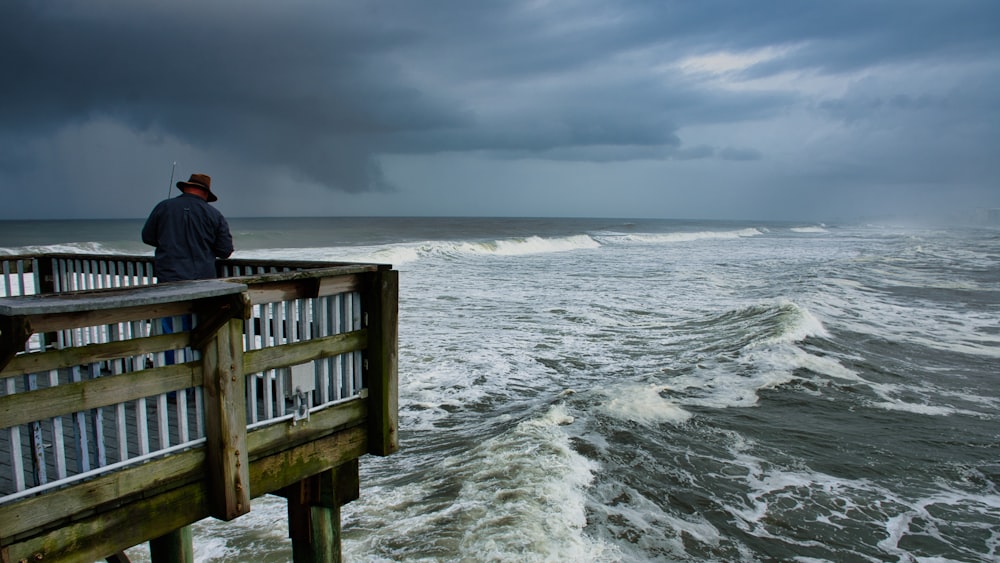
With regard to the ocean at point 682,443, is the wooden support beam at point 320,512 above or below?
above

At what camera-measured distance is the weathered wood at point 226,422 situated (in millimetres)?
3672

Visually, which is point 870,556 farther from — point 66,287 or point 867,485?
point 66,287

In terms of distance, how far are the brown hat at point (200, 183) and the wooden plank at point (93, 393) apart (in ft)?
7.63

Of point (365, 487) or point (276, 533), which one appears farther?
point (365, 487)

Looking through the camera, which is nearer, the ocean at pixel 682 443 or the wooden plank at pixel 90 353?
the wooden plank at pixel 90 353

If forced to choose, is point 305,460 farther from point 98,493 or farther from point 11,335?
point 11,335

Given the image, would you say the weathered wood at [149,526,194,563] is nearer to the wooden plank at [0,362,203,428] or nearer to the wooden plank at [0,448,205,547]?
the wooden plank at [0,448,205,547]

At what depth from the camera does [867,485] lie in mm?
7332

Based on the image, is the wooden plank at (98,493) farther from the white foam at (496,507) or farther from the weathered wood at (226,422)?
the white foam at (496,507)

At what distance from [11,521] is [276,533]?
12.2 feet

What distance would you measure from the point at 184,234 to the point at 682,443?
21.2 feet

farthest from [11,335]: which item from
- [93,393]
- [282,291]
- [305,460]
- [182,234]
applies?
[182,234]

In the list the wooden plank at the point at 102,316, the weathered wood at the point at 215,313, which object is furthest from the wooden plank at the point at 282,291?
the wooden plank at the point at 102,316

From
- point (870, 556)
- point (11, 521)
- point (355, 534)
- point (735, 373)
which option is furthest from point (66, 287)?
point (735, 373)
